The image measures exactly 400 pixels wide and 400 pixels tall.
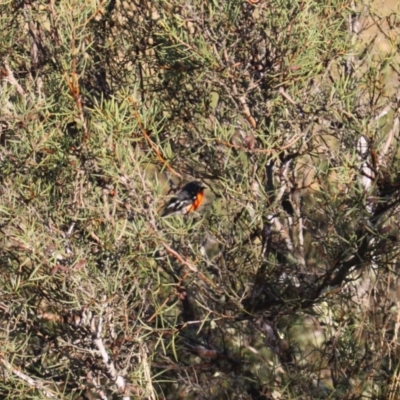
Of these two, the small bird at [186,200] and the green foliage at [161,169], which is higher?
the green foliage at [161,169]

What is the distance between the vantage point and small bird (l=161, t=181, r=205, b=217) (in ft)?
11.9

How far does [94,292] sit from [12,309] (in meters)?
0.31

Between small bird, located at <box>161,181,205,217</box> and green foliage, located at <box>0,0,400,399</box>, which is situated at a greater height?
green foliage, located at <box>0,0,400,399</box>

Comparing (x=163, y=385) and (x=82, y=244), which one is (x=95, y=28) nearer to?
(x=82, y=244)

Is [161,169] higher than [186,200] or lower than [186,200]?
higher

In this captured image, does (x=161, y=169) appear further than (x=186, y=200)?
No

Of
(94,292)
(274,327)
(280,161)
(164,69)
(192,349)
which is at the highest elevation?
(164,69)

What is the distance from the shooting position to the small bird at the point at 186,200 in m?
3.63

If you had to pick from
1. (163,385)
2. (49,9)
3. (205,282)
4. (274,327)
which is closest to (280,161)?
(205,282)

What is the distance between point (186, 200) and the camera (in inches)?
147

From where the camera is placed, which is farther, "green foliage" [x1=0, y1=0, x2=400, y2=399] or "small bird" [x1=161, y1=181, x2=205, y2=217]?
"small bird" [x1=161, y1=181, x2=205, y2=217]

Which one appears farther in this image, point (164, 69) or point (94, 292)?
point (164, 69)

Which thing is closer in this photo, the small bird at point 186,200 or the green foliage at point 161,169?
the green foliage at point 161,169

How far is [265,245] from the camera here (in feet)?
9.93
